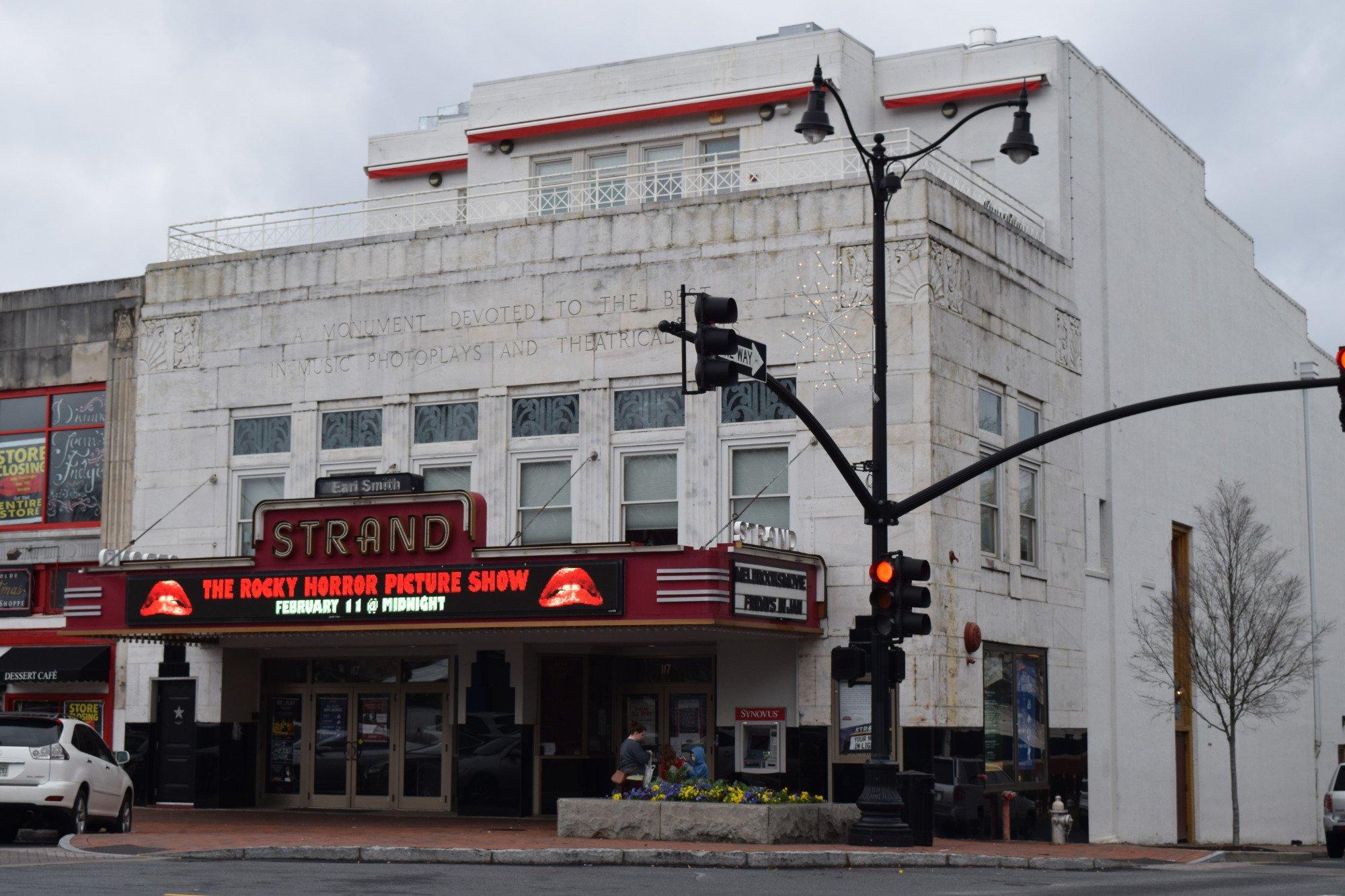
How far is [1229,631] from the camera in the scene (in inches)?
1431

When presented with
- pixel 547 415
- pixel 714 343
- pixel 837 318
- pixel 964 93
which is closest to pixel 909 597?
pixel 714 343

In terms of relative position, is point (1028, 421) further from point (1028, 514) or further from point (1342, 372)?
point (1342, 372)

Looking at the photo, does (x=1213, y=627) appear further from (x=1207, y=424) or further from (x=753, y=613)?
(x=753, y=613)

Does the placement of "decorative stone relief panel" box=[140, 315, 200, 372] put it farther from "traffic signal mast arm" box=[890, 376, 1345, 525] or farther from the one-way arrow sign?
"traffic signal mast arm" box=[890, 376, 1345, 525]

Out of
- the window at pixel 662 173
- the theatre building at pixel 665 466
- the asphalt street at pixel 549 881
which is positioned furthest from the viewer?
the window at pixel 662 173

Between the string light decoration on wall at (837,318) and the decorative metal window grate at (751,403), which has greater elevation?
the string light decoration on wall at (837,318)

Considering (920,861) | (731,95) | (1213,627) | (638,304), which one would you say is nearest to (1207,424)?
(1213,627)

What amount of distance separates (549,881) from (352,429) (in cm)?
1564

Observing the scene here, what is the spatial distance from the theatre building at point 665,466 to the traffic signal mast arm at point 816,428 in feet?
11.5

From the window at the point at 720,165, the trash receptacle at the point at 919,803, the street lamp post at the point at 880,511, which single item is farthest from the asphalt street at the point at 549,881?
the window at the point at 720,165

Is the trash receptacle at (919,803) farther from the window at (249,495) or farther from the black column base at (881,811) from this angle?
the window at (249,495)

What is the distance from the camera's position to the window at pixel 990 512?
29797 mm

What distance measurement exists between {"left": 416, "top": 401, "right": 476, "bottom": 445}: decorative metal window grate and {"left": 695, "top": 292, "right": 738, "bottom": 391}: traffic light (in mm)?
11771

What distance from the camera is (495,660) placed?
30156 mm
